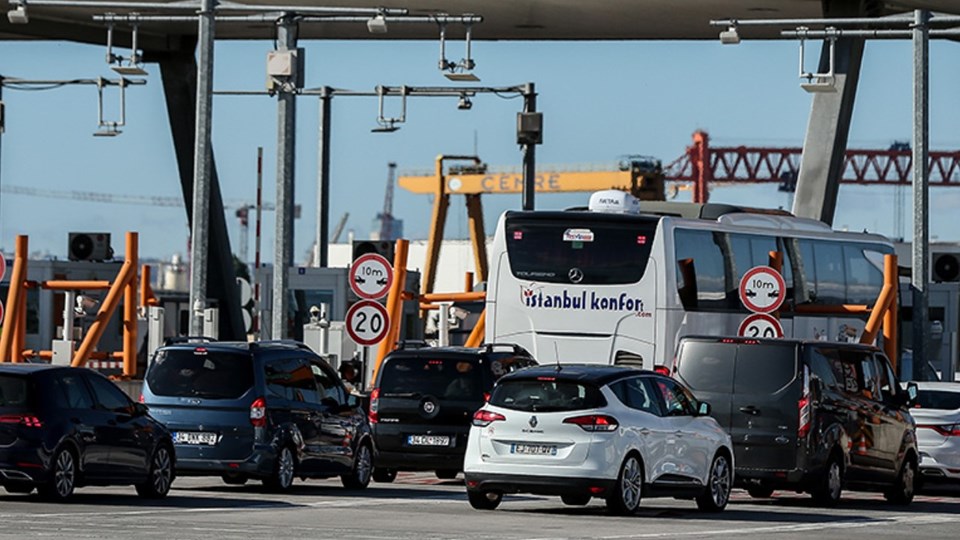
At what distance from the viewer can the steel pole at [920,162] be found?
116 feet

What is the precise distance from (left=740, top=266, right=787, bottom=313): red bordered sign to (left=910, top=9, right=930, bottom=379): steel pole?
4708 millimetres

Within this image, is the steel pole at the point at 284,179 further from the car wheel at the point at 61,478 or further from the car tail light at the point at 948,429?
the car wheel at the point at 61,478

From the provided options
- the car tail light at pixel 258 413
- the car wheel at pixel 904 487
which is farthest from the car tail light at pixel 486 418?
the car wheel at pixel 904 487

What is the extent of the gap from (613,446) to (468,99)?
29.0m

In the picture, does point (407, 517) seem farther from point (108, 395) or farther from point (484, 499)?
point (108, 395)

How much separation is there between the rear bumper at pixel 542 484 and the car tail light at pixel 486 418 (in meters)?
0.49

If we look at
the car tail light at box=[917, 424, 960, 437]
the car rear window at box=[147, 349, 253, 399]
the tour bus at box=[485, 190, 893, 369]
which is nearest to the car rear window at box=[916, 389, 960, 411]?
the car tail light at box=[917, 424, 960, 437]

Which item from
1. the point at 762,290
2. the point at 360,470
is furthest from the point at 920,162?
the point at 360,470

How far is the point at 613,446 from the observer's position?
21.2 metres

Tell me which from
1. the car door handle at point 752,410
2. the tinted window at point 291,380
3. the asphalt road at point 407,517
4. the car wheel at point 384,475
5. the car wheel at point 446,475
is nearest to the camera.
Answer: the asphalt road at point 407,517

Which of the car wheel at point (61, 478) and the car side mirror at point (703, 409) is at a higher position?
the car side mirror at point (703, 409)

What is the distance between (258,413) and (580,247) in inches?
338

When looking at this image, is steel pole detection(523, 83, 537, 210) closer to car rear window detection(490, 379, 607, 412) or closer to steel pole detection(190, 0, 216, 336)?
steel pole detection(190, 0, 216, 336)

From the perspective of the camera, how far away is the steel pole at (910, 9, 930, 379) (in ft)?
116
